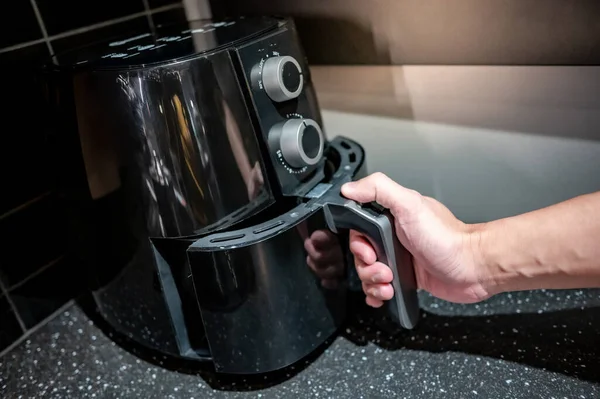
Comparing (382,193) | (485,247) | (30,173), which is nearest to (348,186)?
(382,193)

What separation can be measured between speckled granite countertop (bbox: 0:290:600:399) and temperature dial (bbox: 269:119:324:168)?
0.21 meters

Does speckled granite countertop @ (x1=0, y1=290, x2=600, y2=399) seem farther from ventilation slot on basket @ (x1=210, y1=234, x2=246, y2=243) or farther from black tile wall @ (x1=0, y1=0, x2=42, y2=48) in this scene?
black tile wall @ (x1=0, y1=0, x2=42, y2=48)

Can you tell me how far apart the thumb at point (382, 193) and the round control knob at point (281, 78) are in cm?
10

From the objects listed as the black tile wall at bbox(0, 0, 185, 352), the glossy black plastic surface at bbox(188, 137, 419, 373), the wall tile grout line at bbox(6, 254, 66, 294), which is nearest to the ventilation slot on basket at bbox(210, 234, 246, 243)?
the glossy black plastic surface at bbox(188, 137, 419, 373)

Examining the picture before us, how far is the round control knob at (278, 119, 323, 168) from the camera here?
1.59ft

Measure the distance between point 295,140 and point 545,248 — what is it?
0.24m

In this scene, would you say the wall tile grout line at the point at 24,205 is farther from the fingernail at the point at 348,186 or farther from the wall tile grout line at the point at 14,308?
the fingernail at the point at 348,186

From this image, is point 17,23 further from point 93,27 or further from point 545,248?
point 545,248

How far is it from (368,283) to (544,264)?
157 mm

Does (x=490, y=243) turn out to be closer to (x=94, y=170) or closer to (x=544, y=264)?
(x=544, y=264)

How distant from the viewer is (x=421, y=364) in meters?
0.54

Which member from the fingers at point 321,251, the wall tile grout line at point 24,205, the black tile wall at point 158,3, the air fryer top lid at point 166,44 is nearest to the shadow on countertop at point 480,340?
the fingers at point 321,251

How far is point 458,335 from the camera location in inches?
22.5

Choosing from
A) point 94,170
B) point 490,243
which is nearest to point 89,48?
point 94,170
